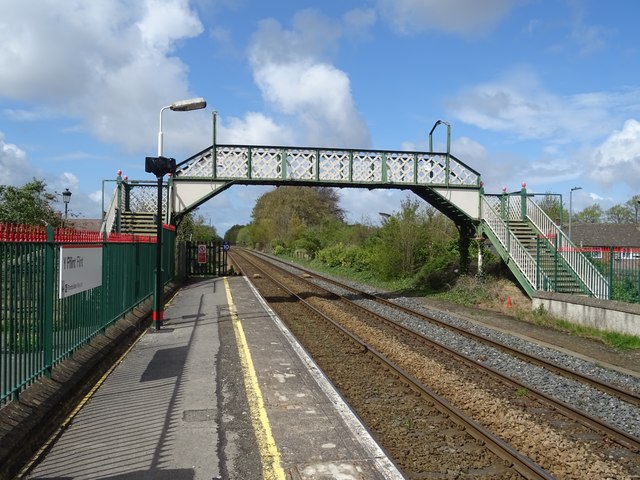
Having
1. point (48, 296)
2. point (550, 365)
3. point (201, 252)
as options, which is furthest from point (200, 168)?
point (550, 365)

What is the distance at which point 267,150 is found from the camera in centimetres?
1948

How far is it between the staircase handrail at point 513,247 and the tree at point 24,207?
1570cm

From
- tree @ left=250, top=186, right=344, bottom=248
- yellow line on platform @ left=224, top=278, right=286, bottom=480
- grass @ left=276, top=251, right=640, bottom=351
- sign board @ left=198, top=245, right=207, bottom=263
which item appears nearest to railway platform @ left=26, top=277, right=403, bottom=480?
yellow line on platform @ left=224, top=278, right=286, bottom=480

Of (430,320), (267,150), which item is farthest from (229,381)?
(267,150)

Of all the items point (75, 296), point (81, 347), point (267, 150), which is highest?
point (267, 150)

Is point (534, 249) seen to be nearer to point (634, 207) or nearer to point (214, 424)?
point (214, 424)

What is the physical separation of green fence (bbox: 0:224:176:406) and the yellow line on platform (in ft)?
7.91

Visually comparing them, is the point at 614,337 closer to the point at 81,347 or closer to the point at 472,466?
the point at 472,466

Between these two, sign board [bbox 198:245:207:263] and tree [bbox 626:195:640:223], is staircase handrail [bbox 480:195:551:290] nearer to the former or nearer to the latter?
sign board [bbox 198:245:207:263]

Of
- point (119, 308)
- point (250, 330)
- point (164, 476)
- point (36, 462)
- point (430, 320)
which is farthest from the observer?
point (430, 320)

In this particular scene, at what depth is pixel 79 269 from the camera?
25.8ft

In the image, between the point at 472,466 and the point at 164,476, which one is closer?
the point at 164,476

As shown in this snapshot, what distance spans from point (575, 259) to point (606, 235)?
4706 centimetres

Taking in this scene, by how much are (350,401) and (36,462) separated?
157 inches
